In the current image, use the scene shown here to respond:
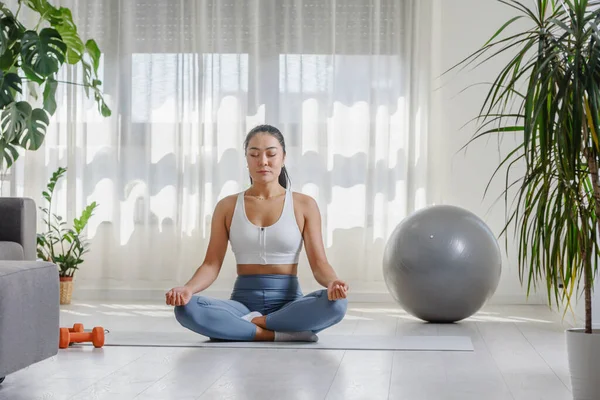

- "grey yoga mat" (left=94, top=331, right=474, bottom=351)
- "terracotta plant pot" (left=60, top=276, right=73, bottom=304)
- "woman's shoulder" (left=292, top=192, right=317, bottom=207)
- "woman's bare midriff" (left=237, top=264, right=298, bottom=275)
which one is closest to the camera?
"grey yoga mat" (left=94, top=331, right=474, bottom=351)

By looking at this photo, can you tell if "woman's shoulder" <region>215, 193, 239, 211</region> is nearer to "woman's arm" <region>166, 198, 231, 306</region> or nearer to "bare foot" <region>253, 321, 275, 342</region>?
"woman's arm" <region>166, 198, 231, 306</region>

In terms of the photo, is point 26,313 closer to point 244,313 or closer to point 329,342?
point 244,313

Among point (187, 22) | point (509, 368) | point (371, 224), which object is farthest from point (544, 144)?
point (187, 22)

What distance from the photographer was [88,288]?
19.6ft

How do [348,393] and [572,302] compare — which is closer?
[348,393]

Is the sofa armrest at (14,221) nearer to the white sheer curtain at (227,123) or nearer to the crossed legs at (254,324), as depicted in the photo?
the crossed legs at (254,324)

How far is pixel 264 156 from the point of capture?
3824mm

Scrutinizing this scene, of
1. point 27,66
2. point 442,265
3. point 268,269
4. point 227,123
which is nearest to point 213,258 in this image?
point 268,269

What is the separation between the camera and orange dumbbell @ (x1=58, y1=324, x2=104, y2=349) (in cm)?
346

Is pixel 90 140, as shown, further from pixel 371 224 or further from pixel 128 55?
pixel 371 224

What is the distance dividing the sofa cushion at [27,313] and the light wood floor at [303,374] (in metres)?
0.12

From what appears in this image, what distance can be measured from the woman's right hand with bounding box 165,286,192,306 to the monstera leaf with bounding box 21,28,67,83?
6.80ft

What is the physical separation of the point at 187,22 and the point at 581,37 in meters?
4.01

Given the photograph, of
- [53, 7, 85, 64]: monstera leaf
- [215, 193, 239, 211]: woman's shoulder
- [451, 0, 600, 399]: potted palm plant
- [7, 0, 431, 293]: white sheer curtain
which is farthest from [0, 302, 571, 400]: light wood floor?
[53, 7, 85, 64]: monstera leaf
